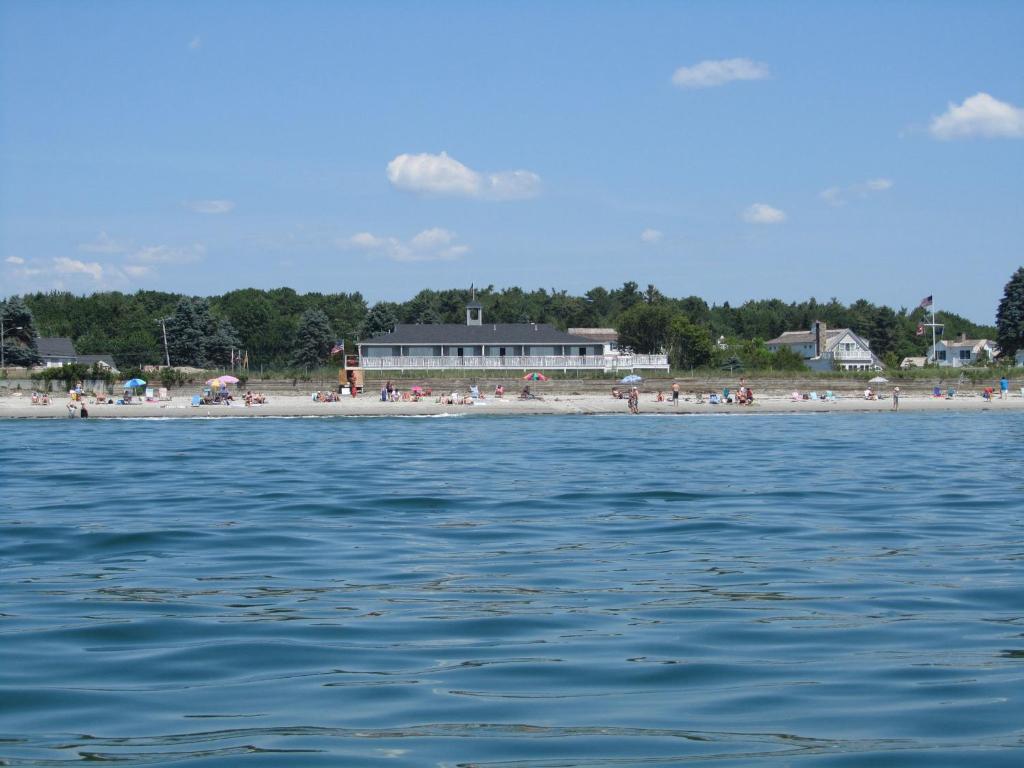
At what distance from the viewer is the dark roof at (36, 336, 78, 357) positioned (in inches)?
3305

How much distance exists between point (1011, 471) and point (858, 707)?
17.0 metres

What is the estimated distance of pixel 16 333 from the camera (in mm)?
72500

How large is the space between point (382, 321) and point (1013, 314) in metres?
50.1

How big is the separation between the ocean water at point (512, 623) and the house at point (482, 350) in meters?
48.7

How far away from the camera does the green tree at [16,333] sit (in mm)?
71250

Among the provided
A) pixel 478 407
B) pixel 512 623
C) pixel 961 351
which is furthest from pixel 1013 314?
pixel 512 623

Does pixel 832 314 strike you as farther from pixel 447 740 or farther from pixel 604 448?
pixel 447 740

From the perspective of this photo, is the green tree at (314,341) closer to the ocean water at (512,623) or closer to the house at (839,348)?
the house at (839,348)

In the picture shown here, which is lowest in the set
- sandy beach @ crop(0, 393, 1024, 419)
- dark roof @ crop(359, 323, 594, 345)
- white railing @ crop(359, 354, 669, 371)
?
sandy beach @ crop(0, 393, 1024, 419)

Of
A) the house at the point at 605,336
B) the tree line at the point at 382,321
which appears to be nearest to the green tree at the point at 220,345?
the tree line at the point at 382,321

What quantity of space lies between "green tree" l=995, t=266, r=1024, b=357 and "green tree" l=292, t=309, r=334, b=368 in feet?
176

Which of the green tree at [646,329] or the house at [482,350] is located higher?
the green tree at [646,329]

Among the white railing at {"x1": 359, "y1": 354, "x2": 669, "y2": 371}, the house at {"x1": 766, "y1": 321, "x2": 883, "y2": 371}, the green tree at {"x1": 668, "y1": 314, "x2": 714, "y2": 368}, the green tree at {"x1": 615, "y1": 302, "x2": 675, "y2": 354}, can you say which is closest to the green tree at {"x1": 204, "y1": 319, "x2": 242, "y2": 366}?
the white railing at {"x1": 359, "y1": 354, "x2": 669, "y2": 371}

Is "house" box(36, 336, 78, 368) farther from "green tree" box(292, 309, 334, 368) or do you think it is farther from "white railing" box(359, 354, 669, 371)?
"white railing" box(359, 354, 669, 371)
